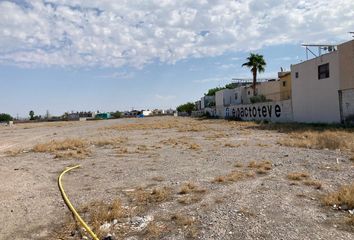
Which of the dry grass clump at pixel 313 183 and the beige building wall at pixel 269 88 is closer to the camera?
the dry grass clump at pixel 313 183

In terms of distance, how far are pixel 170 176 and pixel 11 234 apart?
551 cm

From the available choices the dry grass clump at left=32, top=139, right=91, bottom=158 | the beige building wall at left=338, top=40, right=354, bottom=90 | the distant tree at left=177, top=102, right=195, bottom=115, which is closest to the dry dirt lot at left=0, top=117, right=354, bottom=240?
the dry grass clump at left=32, top=139, right=91, bottom=158

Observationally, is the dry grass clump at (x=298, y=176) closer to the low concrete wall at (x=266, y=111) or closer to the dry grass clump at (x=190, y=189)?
the dry grass clump at (x=190, y=189)

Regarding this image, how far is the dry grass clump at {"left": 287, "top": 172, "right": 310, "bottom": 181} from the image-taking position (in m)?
9.74

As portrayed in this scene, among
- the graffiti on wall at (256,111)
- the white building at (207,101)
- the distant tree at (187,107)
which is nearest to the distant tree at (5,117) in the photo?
the distant tree at (187,107)

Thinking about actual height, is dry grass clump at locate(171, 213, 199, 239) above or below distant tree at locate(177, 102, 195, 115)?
below

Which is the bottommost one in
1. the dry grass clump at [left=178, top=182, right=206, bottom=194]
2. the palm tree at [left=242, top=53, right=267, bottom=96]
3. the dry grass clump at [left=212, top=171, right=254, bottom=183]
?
the dry grass clump at [left=212, top=171, right=254, bottom=183]

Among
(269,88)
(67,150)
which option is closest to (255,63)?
(269,88)

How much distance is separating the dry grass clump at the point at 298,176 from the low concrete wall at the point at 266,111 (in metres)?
32.3

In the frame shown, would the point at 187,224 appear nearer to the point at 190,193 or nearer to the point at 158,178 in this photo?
the point at 190,193

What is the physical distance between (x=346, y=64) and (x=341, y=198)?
26201 mm

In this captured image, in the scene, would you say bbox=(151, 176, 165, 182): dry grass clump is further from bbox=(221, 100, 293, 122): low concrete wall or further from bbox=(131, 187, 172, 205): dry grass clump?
bbox=(221, 100, 293, 122): low concrete wall

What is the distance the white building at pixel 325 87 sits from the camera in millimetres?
30234

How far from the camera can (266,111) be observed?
48.1m
